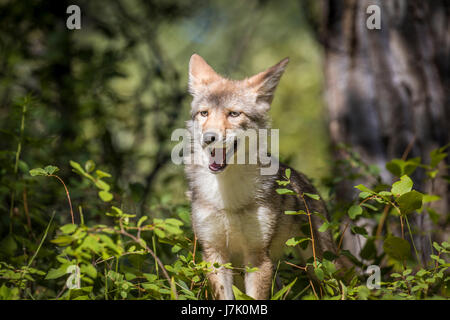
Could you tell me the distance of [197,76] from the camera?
13.5 ft

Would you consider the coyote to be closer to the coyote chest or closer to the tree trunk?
the coyote chest

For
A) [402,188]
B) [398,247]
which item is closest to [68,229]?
[402,188]

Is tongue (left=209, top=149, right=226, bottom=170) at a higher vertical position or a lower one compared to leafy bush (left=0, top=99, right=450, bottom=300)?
higher

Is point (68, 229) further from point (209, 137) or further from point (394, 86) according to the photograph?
point (394, 86)

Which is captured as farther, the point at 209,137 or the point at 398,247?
the point at 209,137

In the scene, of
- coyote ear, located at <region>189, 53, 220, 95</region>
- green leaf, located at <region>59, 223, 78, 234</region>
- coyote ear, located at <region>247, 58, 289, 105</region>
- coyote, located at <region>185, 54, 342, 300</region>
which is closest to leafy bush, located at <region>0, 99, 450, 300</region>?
green leaf, located at <region>59, 223, 78, 234</region>

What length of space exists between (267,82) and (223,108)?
1.67 feet

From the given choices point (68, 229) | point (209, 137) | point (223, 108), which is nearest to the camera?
point (68, 229)

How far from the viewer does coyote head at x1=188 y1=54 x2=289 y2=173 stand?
3.44 m

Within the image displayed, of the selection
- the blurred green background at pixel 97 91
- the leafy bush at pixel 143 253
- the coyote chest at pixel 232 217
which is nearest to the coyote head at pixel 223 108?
the coyote chest at pixel 232 217

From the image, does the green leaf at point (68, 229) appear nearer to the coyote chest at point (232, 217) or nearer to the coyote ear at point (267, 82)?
the coyote chest at point (232, 217)

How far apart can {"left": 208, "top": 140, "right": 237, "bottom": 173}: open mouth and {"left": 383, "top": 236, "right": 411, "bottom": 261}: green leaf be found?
1.42 metres

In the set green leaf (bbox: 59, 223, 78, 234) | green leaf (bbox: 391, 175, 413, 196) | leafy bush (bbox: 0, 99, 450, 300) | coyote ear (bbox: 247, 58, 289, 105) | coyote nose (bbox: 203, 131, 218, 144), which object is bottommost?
leafy bush (bbox: 0, 99, 450, 300)
